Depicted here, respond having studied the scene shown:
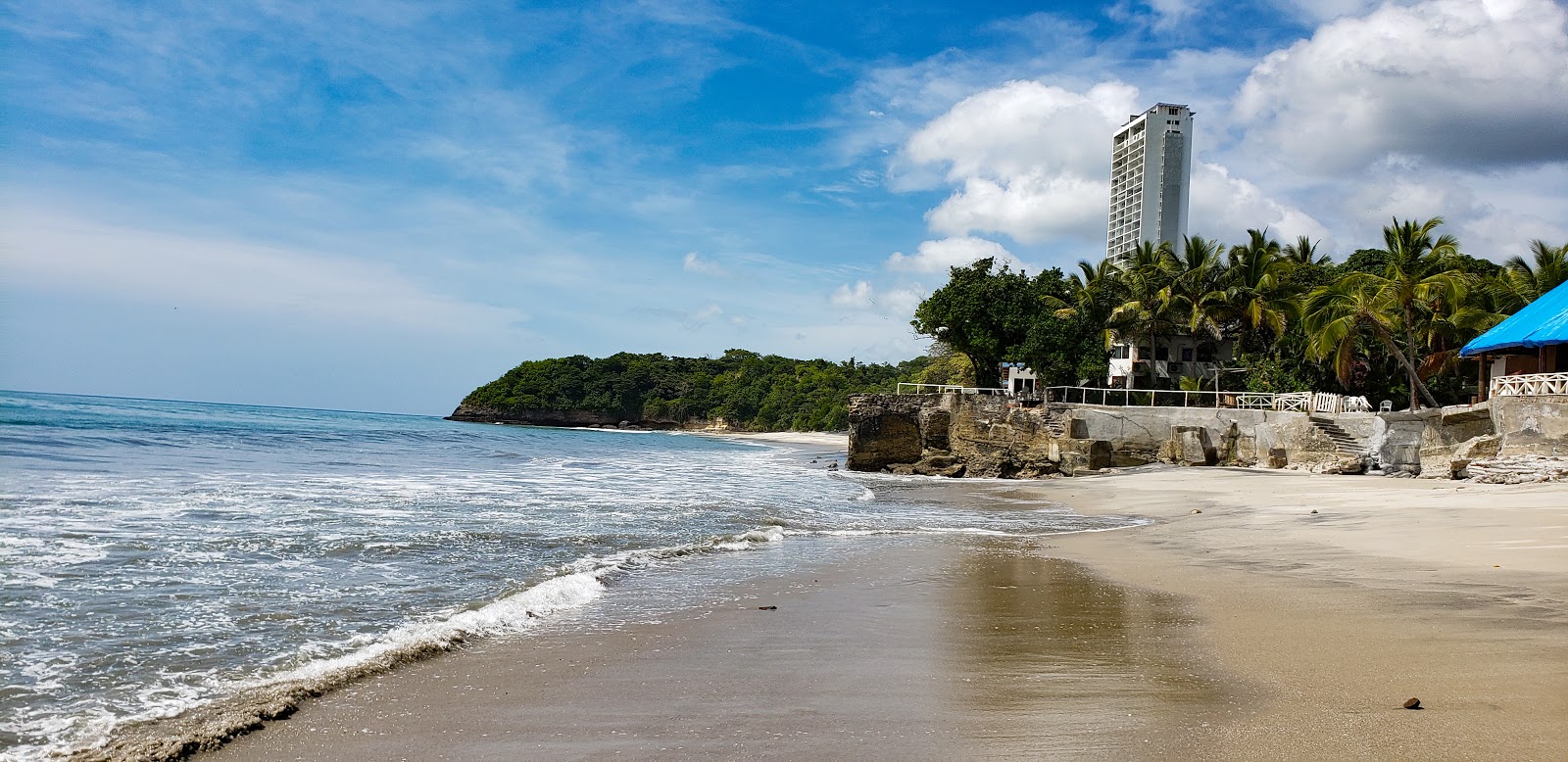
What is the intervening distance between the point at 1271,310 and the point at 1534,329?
54.4 ft

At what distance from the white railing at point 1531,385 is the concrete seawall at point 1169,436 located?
1.56 feet

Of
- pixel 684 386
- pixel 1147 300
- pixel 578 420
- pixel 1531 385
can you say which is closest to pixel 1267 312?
pixel 1147 300

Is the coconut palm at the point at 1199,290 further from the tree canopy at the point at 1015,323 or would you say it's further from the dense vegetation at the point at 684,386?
the dense vegetation at the point at 684,386

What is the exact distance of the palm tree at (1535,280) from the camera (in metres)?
29.4

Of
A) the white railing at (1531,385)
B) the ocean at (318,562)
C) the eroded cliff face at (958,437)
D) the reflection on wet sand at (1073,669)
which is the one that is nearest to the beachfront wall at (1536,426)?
the white railing at (1531,385)

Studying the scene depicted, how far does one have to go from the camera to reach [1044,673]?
17.7 feet

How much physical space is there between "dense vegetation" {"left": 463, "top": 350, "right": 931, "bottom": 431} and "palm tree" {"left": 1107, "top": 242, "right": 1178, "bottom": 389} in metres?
55.2

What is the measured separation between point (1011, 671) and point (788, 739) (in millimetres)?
1842

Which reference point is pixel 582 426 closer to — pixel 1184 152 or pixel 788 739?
pixel 1184 152

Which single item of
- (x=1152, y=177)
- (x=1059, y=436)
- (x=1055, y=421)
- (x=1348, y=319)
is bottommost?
(x=1059, y=436)

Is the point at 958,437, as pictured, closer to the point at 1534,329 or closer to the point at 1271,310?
the point at 1271,310

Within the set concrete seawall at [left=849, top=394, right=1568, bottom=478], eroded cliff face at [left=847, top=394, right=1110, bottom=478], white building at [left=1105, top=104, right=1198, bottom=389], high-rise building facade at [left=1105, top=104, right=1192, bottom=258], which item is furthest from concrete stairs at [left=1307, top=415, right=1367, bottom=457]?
high-rise building facade at [left=1105, top=104, right=1192, bottom=258]

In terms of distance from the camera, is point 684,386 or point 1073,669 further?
point 684,386

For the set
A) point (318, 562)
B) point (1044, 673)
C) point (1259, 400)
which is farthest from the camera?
point (1259, 400)
